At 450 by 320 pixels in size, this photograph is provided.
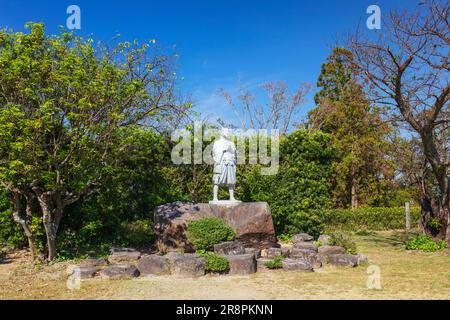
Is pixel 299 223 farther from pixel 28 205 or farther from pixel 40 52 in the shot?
pixel 40 52

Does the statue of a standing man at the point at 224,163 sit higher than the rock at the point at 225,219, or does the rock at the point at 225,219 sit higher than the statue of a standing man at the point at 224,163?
the statue of a standing man at the point at 224,163

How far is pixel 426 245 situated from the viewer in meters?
12.9

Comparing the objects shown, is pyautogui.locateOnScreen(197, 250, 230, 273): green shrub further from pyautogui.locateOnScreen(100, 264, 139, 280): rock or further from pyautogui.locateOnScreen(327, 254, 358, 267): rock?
pyautogui.locateOnScreen(327, 254, 358, 267): rock

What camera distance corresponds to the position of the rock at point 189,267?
890cm

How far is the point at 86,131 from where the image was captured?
1038cm

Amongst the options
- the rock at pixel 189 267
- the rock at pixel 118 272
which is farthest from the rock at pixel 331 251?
the rock at pixel 118 272

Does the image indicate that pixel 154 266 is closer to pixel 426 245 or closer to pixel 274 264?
pixel 274 264

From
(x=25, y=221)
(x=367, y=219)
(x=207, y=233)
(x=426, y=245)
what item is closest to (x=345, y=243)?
(x=426, y=245)

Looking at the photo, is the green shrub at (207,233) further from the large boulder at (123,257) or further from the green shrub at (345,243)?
the green shrub at (345,243)

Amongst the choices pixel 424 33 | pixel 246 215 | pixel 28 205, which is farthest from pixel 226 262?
pixel 424 33

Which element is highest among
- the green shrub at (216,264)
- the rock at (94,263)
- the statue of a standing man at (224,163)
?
the statue of a standing man at (224,163)

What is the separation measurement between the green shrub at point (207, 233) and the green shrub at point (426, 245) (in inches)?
260

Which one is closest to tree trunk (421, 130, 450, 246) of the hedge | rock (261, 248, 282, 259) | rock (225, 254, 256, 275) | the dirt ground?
the dirt ground

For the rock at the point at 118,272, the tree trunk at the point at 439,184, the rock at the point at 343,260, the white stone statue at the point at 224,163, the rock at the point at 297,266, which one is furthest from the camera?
the white stone statue at the point at 224,163
